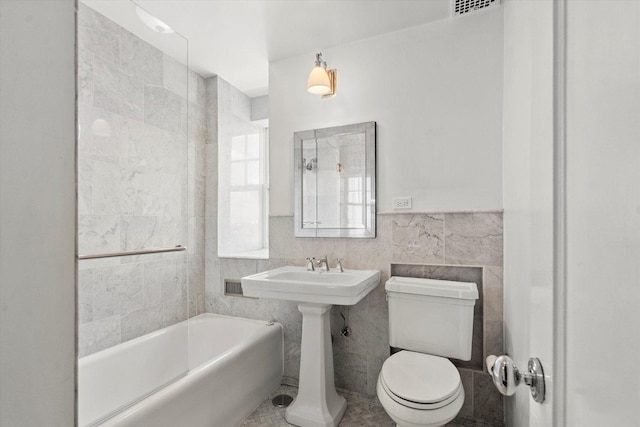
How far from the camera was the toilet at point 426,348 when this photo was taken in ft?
4.47

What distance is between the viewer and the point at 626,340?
318 millimetres

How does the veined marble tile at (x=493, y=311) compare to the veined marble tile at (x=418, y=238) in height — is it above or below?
below

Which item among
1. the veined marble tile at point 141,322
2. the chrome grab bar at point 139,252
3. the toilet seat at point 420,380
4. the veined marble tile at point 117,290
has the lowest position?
the toilet seat at point 420,380

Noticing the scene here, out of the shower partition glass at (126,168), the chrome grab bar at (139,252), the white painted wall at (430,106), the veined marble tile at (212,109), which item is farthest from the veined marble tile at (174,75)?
the chrome grab bar at (139,252)

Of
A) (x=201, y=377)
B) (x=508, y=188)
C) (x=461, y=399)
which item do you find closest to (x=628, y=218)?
(x=461, y=399)

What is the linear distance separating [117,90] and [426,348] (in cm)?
227

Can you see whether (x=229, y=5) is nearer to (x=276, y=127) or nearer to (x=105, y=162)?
(x=276, y=127)

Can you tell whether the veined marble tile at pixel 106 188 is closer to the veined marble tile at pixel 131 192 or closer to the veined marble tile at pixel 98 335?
the veined marble tile at pixel 131 192

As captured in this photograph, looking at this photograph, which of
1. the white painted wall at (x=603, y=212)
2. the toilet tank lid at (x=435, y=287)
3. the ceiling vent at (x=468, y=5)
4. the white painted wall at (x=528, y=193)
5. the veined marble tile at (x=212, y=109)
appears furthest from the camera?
the veined marble tile at (x=212, y=109)

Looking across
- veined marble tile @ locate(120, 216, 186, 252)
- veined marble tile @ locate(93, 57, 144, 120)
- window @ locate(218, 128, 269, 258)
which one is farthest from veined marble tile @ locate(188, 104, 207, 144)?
veined marble tile @ locate(120, 216, 186, 252)

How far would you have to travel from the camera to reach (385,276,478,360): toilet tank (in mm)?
1729

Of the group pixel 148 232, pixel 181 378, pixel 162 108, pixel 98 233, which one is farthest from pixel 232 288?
pixel 162 108

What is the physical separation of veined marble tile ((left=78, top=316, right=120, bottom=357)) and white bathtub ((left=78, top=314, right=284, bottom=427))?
40 millimetres

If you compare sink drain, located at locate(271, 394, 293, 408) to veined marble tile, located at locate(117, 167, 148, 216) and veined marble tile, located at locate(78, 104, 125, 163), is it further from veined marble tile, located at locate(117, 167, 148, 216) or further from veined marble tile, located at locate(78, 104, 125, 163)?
veined marble tile, located at locate(78, 104, 125, 163)
